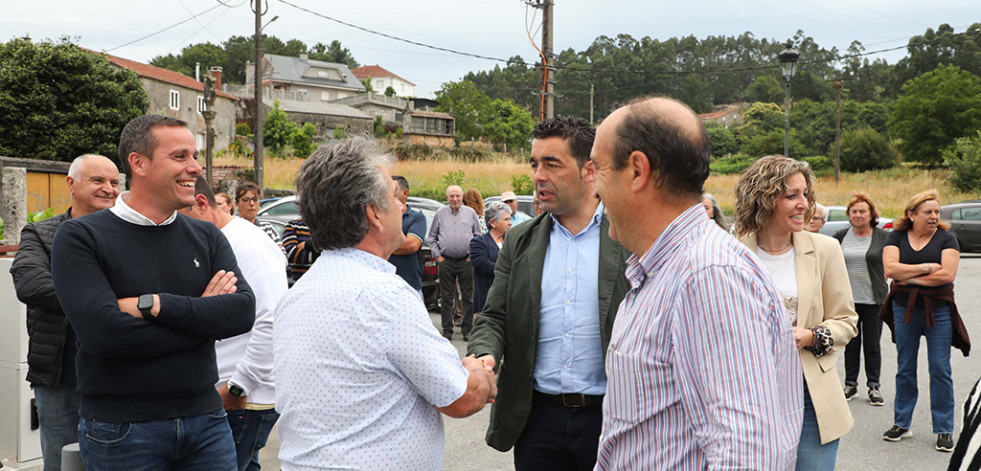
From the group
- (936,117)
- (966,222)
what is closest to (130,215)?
(966,222)

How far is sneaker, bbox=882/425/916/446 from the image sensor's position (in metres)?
5.95

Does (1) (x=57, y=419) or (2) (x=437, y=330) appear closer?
(2) (x=437, y=330)

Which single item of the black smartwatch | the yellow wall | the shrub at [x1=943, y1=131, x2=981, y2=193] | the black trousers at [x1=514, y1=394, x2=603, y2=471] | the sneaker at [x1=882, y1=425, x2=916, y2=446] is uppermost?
the shrub at [x1=943, y1=131, x2=981, y2=193]

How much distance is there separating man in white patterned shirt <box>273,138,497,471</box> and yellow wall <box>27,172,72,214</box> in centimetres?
828

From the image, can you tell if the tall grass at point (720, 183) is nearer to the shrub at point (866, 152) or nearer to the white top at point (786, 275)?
the shrub at point (866, 152)

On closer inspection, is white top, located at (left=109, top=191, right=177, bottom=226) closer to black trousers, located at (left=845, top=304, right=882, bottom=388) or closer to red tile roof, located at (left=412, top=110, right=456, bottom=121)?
black trousers, located at (left=845, top=304, right=882, bottom=388)

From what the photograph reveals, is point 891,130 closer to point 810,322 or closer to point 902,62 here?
point 902,62

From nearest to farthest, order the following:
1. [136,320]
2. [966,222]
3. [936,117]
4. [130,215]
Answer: [136,320]
[130,215]
[966,222]
[936,117]

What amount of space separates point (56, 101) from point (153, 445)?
32.4 meters

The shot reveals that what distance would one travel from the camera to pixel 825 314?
11.2 ft

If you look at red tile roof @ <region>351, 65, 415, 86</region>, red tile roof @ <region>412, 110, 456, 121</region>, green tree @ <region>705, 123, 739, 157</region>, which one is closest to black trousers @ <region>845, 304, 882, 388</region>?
green tree @ <region>705, 123, 739, 157</region>

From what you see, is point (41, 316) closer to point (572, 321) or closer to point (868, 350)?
point (572, 321)

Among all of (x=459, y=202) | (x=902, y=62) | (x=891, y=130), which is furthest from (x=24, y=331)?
(x=902, y=62)

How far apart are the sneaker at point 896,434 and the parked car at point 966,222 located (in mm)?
18951
